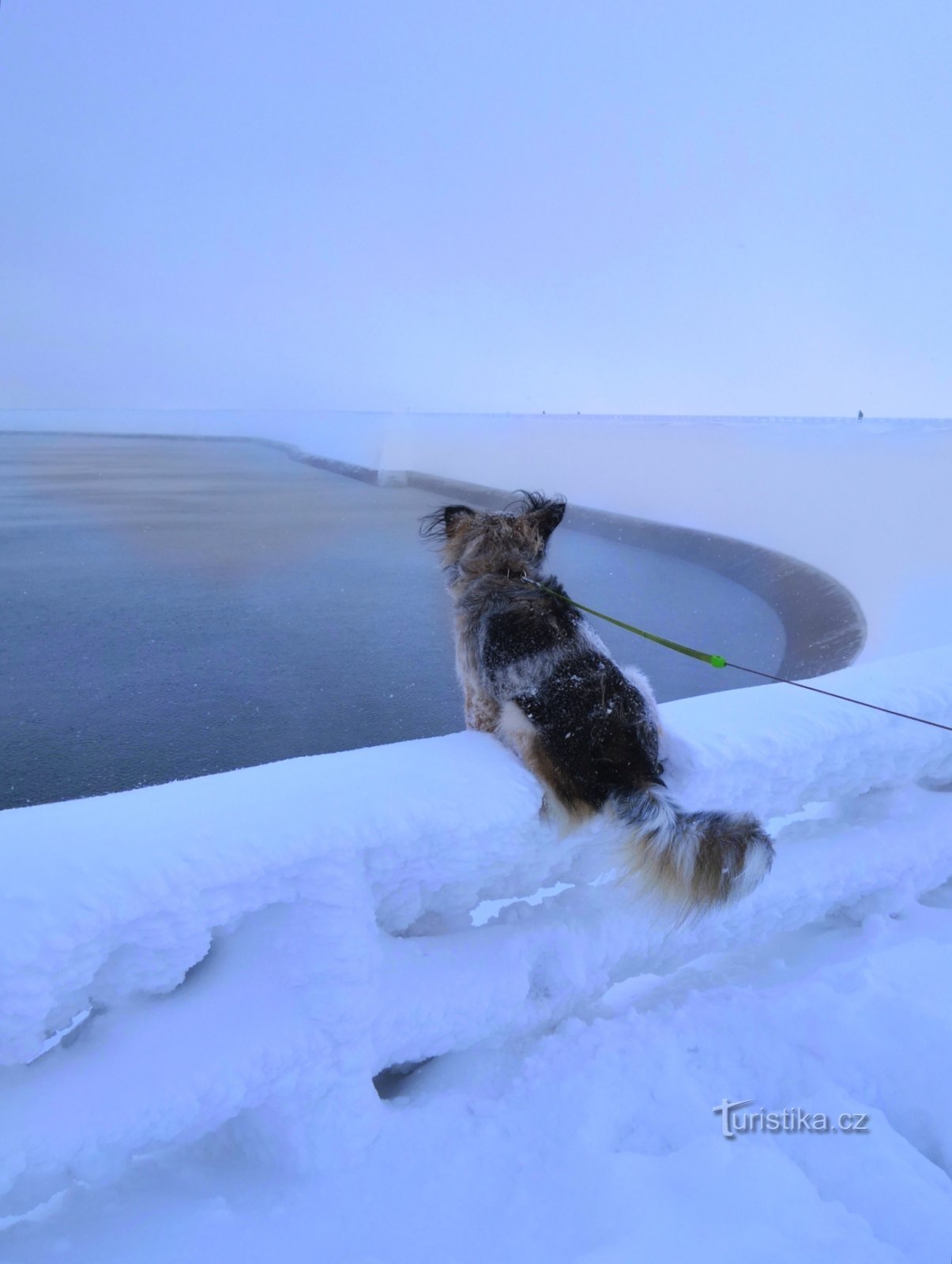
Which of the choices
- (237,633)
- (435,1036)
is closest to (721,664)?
(435,1036)

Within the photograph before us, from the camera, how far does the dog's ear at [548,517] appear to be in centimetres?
374

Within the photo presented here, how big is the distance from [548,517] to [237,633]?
7.63 meters

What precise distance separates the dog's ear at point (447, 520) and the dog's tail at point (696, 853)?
2193 mm

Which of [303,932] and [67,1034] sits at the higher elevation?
[303,932]

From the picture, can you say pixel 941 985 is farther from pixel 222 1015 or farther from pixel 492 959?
pixel 222 1015

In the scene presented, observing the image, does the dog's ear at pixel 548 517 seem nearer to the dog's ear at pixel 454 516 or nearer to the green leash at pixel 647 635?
the dog's ear at pixel 454 516

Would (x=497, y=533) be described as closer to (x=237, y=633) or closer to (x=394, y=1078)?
(x=394, y=1078)

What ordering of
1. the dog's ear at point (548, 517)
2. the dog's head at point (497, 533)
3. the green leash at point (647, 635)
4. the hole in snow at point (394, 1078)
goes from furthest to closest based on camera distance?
the dog's ear at point (548, 517)
the dog's head at point (497, 533)
the green leash at point (647, 635)
the hole in snow at point (394, 1078)

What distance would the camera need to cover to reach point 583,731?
92.9 inches

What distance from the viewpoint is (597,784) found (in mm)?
2240

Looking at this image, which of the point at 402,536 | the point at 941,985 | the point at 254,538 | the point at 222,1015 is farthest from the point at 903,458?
the point at 222,1015

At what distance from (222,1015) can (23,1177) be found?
50 centimetres

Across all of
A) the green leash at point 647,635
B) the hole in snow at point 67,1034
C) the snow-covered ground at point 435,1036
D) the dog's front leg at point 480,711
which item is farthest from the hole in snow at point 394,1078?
the green leash at point 647,635

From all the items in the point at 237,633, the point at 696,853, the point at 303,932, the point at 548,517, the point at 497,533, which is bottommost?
the point at 237,633
